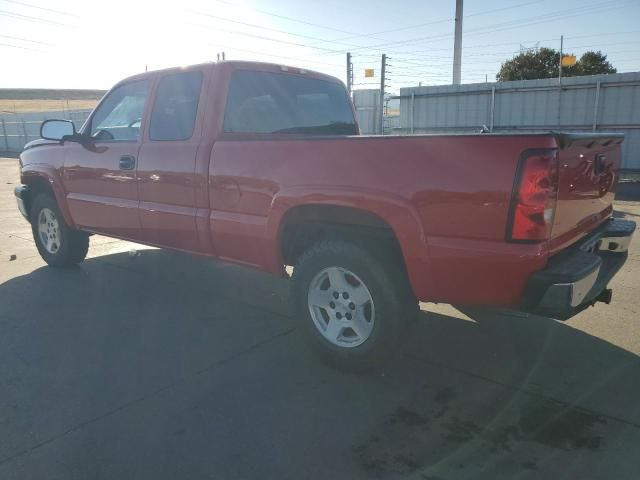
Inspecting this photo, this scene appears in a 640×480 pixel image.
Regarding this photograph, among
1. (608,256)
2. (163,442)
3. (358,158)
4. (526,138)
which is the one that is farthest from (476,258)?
(163,442)

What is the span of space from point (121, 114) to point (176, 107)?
1.00 metres

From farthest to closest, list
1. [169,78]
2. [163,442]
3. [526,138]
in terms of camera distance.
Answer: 1. [169,78]
2. [163,442]
3. [526,138]

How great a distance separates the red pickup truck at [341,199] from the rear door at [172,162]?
16mm

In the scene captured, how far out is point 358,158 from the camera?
2.93 m

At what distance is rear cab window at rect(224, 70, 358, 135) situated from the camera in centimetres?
399

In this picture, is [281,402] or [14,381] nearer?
[281,402]

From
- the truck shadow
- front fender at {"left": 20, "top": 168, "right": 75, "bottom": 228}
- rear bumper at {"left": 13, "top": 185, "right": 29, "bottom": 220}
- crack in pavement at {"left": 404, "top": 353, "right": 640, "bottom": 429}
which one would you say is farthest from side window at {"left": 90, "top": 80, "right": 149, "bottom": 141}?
crack in pavement at {"left": 404, "top": 353, "right": 640, "bottom": 429}

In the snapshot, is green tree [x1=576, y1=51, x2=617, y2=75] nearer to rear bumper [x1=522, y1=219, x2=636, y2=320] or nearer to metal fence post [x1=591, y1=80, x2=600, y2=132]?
metal fence post [x1=591, y1=80, x2=600, y2=132]

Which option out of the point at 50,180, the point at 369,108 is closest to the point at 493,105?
the point at 369,108

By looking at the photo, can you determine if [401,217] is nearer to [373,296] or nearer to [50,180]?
[373,296]

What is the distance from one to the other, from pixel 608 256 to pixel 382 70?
12.4 m

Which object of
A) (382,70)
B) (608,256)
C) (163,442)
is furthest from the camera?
(382,70)

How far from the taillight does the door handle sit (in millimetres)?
3270

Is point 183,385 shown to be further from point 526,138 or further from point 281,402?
point 526,138
